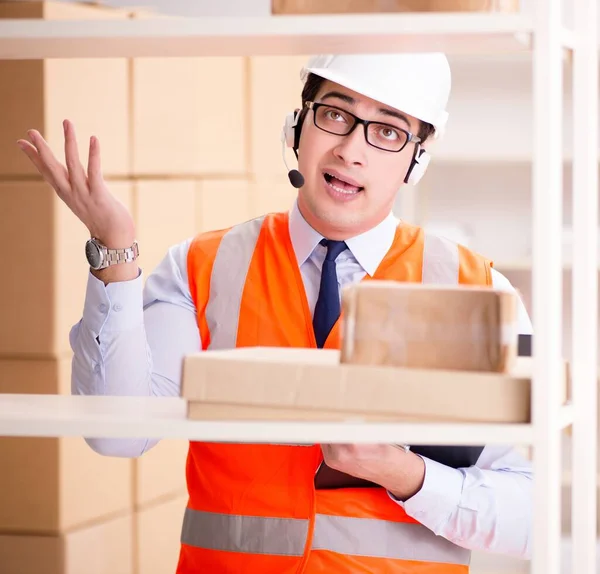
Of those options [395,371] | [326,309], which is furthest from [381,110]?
[395,371]

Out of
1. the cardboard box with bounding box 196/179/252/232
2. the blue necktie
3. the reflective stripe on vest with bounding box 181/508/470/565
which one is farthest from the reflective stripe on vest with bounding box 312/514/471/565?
the cardboard box with bounding box 196/179/252/232

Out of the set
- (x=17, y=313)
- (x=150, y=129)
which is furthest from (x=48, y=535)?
(x=150, y=129)

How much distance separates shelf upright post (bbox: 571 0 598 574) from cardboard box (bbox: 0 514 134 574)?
201 centimetres

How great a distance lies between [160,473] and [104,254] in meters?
2.11

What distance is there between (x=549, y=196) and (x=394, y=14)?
11.8 inches

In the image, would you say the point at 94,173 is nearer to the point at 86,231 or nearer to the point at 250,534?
the point at 250,534

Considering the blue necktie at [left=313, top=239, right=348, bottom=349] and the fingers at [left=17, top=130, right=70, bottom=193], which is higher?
the fingers at [left=17, top=130, right=70, bottom=193]

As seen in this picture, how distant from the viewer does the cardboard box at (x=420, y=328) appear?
1.24 metres

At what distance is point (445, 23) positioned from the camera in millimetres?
1231

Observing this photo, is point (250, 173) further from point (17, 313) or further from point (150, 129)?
point (17, 313)

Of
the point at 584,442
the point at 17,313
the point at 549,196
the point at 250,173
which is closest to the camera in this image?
the point at 549,196

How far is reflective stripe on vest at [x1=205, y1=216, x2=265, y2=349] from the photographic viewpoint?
5.98 ft

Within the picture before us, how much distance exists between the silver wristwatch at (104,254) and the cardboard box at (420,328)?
0.40 m

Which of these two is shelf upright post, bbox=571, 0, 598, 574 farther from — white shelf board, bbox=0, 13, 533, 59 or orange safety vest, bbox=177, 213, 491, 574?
orange safety vest, bbox=177, 213, 491, 574
